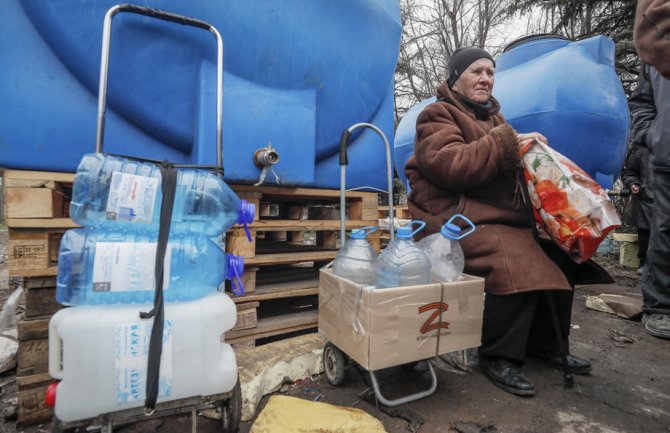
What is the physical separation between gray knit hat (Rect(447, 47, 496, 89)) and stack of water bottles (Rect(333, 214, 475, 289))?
79cm

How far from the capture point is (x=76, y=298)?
0.98 metres

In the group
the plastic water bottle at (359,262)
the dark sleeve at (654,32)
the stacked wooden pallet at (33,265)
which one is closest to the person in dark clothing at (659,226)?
the dark sleeve at (654,32)

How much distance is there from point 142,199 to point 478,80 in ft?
5.21

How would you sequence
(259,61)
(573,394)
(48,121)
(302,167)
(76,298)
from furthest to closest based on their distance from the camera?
1. (302,167)
2. (259,61)
3. (573,394)
4. (48,121)
5. (76,298)

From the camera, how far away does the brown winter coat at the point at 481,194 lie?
1440 mm

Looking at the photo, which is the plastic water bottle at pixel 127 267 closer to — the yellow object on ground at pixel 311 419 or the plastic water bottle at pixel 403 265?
the yellow object on ground at pixel 311 419

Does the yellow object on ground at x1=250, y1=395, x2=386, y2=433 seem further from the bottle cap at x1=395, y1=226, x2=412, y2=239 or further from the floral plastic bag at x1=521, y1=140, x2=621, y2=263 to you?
the floral plastic bag at x1=521, y1=140, x2=621, y2=263

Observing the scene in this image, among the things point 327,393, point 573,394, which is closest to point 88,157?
point 327,393

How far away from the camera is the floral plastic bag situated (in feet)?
4.33

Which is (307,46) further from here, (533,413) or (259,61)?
(533,413)

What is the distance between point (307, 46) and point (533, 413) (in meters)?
1.84

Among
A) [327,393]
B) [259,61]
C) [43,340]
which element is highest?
[259,61]

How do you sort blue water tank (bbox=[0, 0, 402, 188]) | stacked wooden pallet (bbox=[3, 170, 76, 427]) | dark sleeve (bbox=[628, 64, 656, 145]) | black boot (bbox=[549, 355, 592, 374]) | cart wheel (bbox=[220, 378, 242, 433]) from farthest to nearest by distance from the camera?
dark sleeve (bbox=[628, 64, 656, 145]) → black boot (bbox=[549, 355, 592, 374]) → blue water tank (bbox=[0, 0, 402, 188]) → stacked wooden pallet (bbox=[3, 170, 76, 427]) → cart wheel (bbox=[220, 378, 242, 433])

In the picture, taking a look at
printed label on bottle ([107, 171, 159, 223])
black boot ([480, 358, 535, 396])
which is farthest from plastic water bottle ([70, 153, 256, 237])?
black boot ([480, 358, 535, 396])
